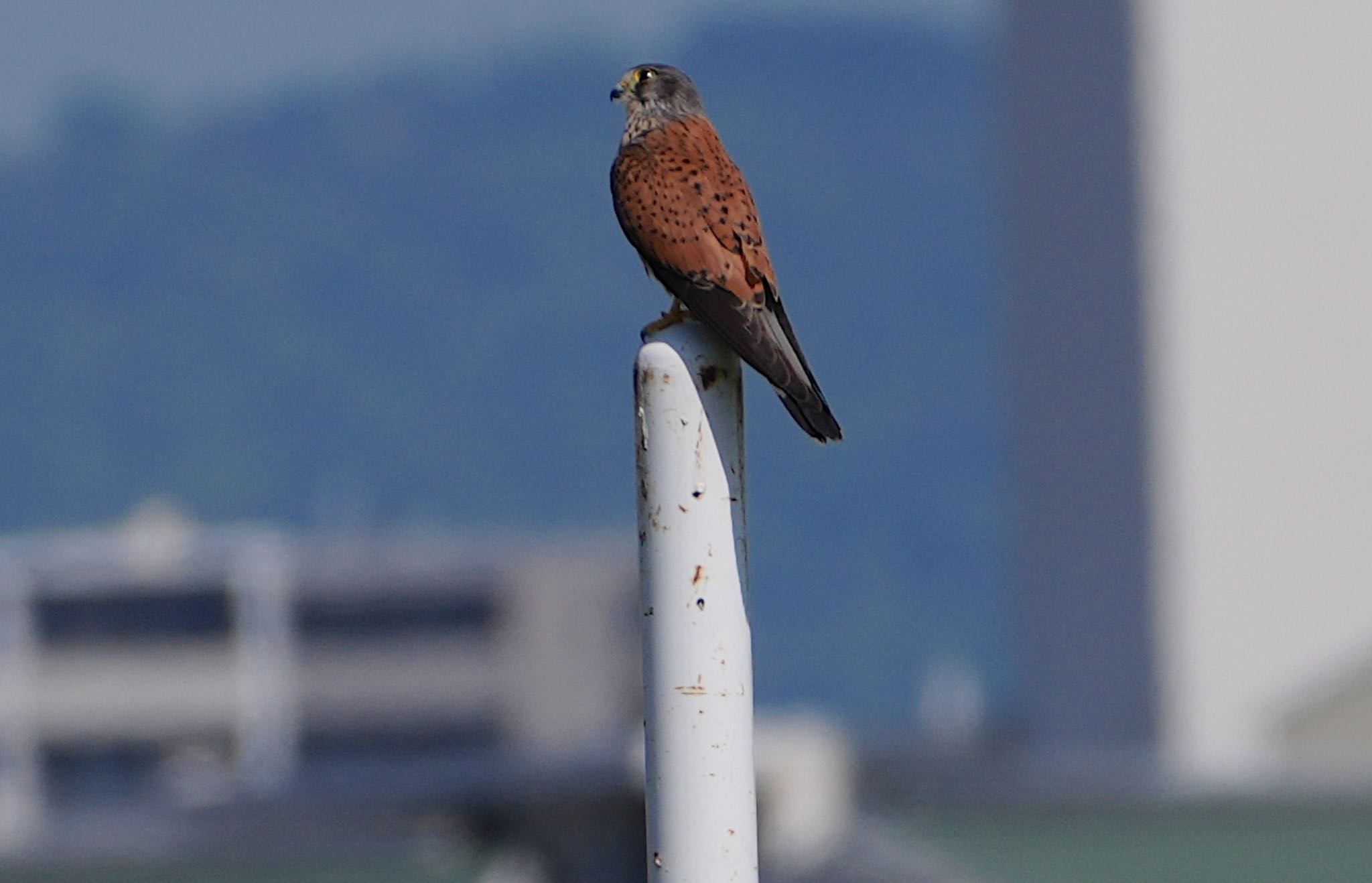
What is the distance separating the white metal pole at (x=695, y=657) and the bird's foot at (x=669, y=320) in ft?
1.71

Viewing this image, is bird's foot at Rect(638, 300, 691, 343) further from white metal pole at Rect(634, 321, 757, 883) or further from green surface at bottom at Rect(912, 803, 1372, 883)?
green surface at bottom at Rect(912, 803, 1372, 883)

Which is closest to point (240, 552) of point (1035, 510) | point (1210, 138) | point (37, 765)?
point (37, 765)

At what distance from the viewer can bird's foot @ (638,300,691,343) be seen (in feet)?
10.4

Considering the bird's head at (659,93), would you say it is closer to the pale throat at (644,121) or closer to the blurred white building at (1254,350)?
the pale throat at (644,121)

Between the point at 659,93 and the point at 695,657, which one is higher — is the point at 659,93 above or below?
above

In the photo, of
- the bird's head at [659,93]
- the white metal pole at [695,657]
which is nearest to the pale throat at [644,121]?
the bird's head at [659,93]

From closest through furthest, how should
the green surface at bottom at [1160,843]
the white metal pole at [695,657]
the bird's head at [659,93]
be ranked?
1. the white metal pole at [695,657]
2. the bird's head at [659,93]
3. the green surface at bottom at [1160,843]

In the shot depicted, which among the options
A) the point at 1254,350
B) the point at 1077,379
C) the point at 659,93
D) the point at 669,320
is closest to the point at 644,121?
the point at 659,93

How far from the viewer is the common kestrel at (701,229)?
119 inches

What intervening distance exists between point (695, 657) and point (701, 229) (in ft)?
3.48

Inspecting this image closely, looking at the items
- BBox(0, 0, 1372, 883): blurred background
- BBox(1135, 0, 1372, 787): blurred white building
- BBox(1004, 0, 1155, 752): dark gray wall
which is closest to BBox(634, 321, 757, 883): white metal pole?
BBox(0, 0, 1372, 883): blurred background

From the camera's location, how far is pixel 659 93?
4.08m

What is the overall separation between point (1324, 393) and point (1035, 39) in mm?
13004

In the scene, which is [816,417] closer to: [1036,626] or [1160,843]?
[1160,843]
